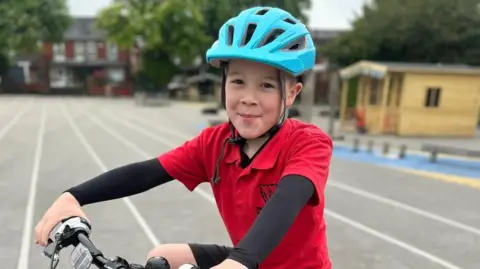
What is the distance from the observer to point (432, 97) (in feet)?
57.9

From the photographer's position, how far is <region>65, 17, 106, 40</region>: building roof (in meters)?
51.7

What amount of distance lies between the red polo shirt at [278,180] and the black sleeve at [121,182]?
0.29 metres

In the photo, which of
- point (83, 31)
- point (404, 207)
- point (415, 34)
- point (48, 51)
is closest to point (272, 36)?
point (404, 207)

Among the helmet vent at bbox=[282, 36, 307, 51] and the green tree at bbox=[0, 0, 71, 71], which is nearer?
the helmet vent at bbox=[282, 36, 307, 51]

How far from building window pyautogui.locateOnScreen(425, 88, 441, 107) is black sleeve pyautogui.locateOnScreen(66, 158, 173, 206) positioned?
17301 millimetres

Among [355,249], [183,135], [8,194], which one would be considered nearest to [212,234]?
[355,249]

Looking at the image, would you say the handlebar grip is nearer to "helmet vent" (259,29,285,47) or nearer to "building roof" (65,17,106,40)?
"helmet vent" (259,29,285,47)

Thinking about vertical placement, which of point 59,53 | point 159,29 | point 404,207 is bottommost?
point 404,207

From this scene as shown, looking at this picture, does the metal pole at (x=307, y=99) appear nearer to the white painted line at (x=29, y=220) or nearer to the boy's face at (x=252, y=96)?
the white painted line at (x=29, y=220)

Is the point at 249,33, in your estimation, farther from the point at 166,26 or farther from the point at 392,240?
the point at 166,26

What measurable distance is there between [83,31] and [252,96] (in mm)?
55196

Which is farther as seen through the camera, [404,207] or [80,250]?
[404,207]

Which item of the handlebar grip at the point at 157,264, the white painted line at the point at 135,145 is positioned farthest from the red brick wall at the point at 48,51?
the handlebar grip at the point at 157,264

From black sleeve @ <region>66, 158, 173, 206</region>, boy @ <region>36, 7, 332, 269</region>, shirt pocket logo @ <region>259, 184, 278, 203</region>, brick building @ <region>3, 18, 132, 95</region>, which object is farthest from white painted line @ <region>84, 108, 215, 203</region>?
brick building @ <region>3, 18, 132, 95</region>
